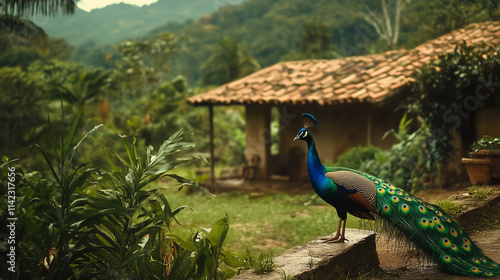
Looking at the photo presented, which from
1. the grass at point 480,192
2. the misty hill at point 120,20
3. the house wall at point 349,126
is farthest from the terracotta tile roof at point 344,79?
the misty hill at point 120,20

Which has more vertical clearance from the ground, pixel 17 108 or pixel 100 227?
pixel 17 108

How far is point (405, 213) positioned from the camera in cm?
413

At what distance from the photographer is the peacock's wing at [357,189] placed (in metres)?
Result: 4.14

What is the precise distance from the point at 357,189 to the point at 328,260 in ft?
1.96

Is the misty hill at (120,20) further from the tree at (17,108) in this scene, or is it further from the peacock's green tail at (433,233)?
the peacock's green tail at (433,233)

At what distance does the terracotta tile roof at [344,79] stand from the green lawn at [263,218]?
241cm

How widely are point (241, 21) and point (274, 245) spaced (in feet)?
129

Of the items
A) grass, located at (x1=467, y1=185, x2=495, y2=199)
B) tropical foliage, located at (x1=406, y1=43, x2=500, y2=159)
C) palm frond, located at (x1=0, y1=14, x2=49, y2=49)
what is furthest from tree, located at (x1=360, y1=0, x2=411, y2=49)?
grass, located at (x1=467, y1=185, x2=495, y2=199)

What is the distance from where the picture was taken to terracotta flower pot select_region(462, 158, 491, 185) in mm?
6875

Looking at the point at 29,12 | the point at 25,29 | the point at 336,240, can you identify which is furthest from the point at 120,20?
the point at 336,240

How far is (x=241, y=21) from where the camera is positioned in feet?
149

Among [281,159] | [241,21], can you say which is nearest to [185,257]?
[281,159]

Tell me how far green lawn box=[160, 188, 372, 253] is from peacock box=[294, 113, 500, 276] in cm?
347
